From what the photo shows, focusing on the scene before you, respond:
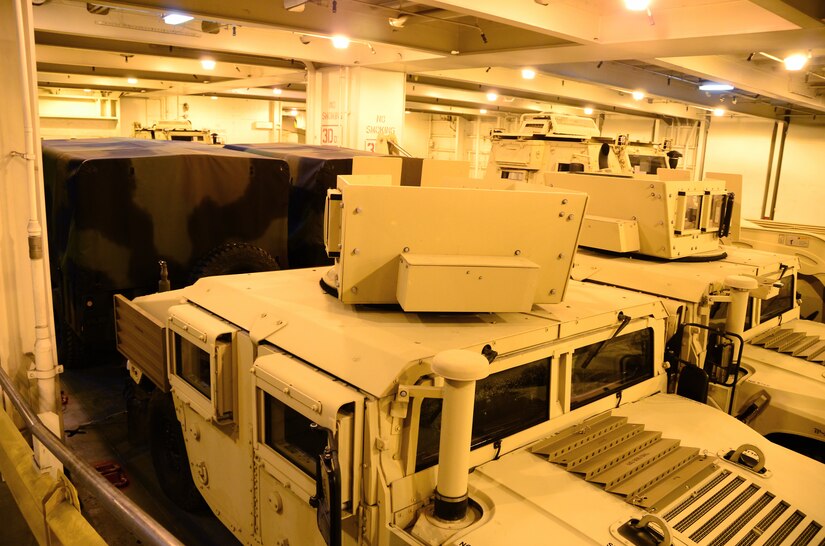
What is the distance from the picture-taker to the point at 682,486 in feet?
10.7

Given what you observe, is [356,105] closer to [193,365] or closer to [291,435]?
[193,365]

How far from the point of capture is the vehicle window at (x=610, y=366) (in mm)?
3900

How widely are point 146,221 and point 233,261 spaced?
0.79 m

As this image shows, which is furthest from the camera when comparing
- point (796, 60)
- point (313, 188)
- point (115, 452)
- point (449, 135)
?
point (449, 135)

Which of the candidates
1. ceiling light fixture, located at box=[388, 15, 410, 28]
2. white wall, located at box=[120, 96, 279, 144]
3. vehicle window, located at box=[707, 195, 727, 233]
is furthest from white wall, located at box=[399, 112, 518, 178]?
vehicle window, located at box=[707, 195, 727, 233]

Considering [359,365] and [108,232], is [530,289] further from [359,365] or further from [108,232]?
[108,232]

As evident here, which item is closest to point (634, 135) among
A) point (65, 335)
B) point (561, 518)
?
point (65, 335)

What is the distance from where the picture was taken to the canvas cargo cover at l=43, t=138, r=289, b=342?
212 inches

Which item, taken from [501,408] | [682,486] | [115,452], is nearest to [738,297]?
Answer: [682,486]

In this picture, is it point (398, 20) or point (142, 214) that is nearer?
point (142, 214)

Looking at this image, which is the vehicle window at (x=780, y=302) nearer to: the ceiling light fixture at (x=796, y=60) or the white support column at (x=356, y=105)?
the ceiling light fixture at (x=796, y=60)

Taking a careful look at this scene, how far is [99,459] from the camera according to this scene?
224 inches

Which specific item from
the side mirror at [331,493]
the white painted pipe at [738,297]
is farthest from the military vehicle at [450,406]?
the white painted pipe at [738,297]

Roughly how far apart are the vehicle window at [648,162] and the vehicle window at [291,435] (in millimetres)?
12298
